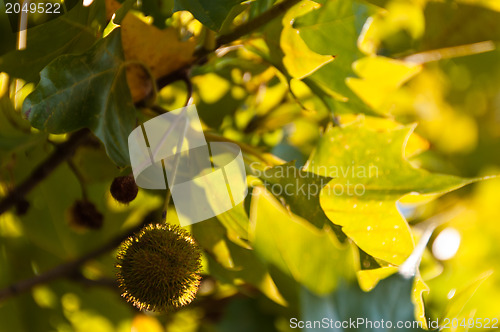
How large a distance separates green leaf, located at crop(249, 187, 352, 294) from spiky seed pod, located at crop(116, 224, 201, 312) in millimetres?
246

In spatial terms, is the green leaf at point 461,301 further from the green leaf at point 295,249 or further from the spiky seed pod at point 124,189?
the spiky seed pod at point 124,189

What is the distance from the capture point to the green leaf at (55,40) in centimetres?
70

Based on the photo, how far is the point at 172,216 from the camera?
0.87 metres

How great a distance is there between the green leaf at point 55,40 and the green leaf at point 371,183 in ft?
1.19

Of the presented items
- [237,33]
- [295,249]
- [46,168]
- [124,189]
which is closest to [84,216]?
[46,168]

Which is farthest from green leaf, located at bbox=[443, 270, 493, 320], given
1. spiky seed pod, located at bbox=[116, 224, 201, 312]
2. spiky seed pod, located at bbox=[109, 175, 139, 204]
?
spiky seed pod, located at bbox=[109, 175, 139, 204]

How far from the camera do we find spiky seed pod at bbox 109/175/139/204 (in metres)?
0.75

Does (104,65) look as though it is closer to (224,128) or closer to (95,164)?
(95,164)

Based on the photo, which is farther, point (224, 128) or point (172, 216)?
point (224, 128)

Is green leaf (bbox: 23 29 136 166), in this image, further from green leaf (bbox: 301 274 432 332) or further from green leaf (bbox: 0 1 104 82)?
green leaf (bbox: 301 274 432 332)

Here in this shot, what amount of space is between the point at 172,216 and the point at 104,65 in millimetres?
275

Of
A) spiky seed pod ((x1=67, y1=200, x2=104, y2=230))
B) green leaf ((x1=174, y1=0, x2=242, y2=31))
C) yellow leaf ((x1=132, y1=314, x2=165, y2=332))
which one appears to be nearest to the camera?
green leaf ((x1=174, y1=0, x2=242, y2=31))

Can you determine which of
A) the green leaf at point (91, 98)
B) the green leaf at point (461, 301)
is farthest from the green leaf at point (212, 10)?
the green leaf at point (461, 301)

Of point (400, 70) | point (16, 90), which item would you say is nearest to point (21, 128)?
point (16, 90)
